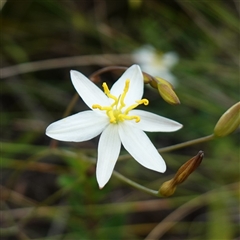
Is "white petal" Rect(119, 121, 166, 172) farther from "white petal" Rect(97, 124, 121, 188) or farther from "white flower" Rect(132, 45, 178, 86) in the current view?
"white flower" Rect(132, 45, 178, 86)

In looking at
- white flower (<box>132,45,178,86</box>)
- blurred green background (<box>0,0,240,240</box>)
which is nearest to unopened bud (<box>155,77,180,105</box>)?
blurred green background (<box>0,0,240,240</box>)

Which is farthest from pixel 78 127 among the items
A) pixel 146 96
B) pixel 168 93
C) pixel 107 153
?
pixel 146 96

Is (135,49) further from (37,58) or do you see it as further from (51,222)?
(51,222)

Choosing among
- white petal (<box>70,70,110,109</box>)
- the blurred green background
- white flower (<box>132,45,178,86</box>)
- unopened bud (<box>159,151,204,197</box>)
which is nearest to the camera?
unopened bud (<box>159,151,204,197</box>)

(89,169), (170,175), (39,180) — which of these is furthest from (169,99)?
(39,180)

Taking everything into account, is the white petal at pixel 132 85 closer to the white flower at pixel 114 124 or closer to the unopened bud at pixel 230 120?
the white flower at pixel 114 124

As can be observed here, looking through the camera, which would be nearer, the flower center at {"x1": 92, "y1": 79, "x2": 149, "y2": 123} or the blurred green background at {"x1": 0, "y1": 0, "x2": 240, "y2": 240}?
the flower center at {"x1": 92, "y1": 79, "x2": 149, "y2": 123}
